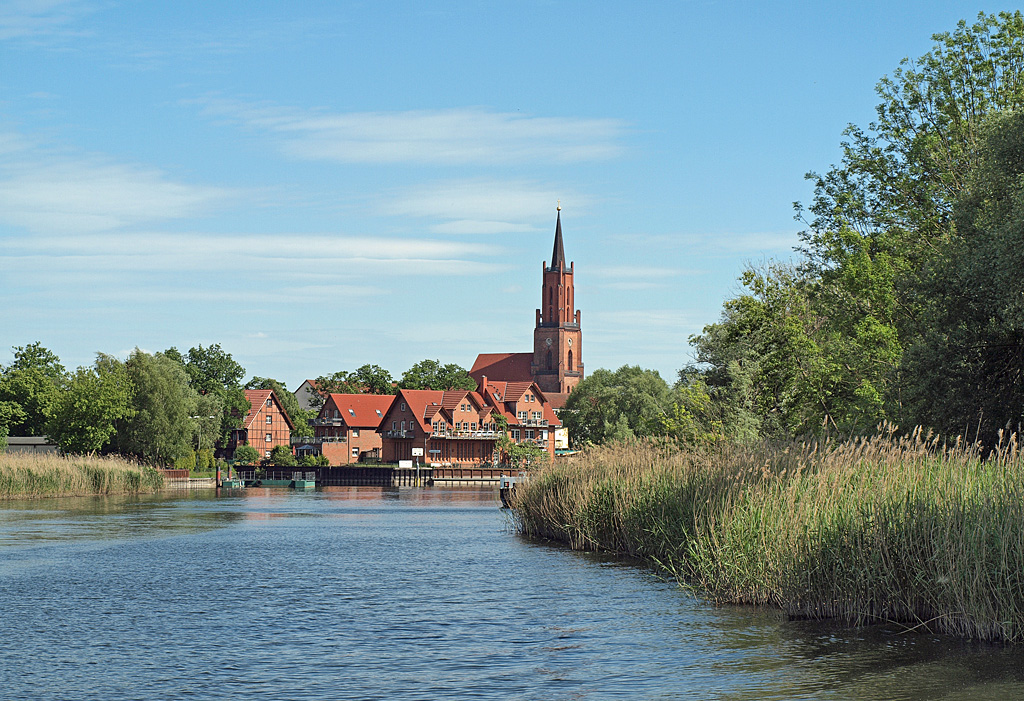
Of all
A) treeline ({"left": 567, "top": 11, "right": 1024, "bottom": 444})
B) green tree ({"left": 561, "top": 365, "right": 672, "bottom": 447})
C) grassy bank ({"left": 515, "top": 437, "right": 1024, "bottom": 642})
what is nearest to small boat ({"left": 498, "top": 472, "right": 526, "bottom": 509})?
treeline ({"left": 567, "top": 11, "right": 1024, "bottom": 444})

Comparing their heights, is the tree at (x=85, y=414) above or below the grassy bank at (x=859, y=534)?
above

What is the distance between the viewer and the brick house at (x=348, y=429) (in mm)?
139500

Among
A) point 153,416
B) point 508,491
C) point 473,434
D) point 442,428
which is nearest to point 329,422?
point 442,428

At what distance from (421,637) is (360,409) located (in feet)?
424

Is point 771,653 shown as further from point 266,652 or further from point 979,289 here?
point 979,289

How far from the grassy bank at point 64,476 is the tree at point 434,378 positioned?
84.2 meters

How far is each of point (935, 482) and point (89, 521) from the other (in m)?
37.0

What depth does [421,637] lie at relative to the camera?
56.1 feet

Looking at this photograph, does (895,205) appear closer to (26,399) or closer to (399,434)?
(26,399)

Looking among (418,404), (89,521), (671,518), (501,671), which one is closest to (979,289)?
(671,518)

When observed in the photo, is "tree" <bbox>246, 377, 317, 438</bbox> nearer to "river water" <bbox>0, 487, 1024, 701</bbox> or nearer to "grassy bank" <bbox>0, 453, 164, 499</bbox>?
"grassy bank" <bbox>0, 453, 164, 499</bbox>

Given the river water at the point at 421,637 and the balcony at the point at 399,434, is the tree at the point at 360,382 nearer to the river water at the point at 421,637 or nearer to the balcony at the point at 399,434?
the balcony at the point at 399,434

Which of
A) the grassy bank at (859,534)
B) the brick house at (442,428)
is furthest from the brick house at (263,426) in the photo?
the grassy bank at (859,534)

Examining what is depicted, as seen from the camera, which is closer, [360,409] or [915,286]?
[915,286]
